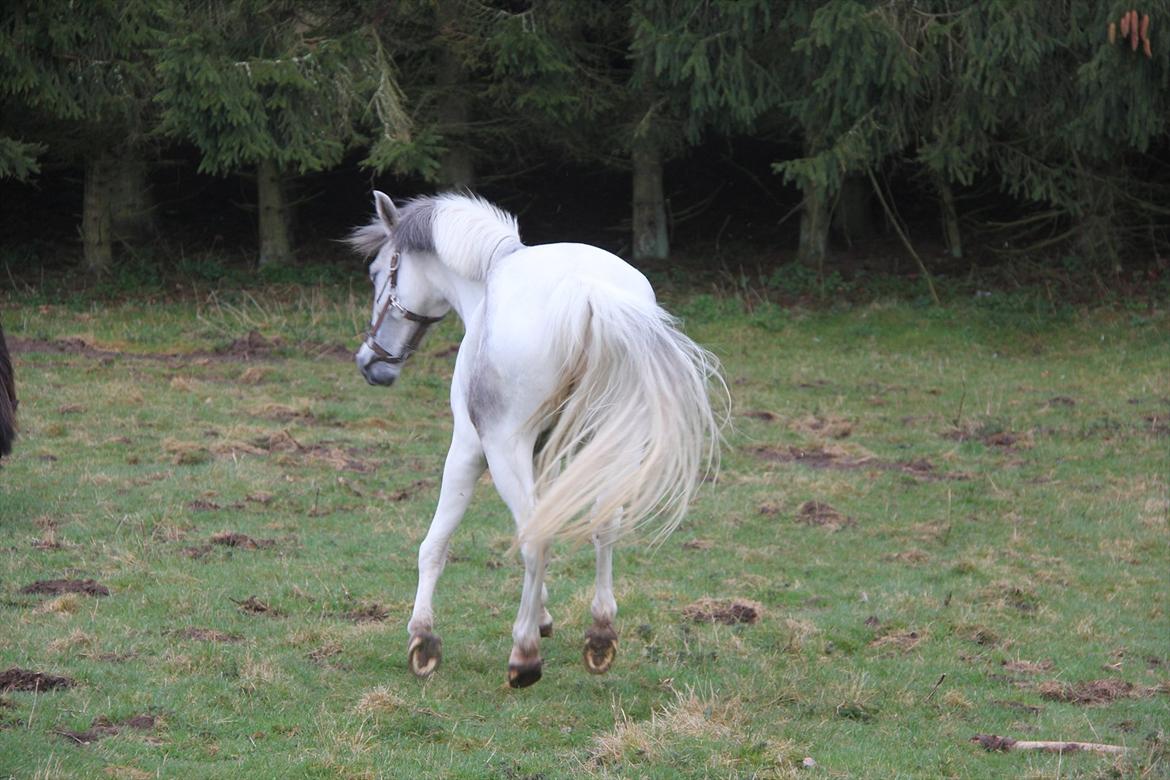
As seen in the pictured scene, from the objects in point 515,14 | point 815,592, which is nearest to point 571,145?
point 515,14

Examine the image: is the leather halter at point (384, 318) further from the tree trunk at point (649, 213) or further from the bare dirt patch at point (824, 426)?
the tree trunk at point (649, 213)

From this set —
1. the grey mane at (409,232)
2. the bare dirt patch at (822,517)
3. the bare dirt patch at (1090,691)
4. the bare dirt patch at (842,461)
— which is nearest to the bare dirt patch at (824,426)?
the bare dirt patch at (842,461)

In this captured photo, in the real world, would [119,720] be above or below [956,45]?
below

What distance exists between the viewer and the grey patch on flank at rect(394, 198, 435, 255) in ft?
18.2

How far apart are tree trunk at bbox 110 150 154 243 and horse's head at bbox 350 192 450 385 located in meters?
13.7

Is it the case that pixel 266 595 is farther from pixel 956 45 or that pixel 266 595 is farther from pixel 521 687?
pixel 956 45

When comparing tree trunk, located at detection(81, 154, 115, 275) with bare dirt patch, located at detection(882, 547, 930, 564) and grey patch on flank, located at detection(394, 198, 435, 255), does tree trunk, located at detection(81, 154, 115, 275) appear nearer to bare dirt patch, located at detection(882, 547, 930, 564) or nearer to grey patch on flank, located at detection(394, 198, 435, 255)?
bare dirt patch, located at detection(882, 547, 930, 564)

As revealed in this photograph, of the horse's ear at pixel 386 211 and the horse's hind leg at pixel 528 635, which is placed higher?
the horse's ear at pixel 386 211

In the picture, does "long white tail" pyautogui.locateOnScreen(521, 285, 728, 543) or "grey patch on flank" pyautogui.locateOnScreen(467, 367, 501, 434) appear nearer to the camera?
"long white tail" pyautogui.locateOnScreen(521, 285, 728, 543)

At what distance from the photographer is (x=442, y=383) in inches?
490

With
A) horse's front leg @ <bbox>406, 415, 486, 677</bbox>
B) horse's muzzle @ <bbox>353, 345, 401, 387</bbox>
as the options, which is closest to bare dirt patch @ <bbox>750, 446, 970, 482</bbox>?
horse's muzzle @ <bbox>353, 345, 401, 387</bbox>

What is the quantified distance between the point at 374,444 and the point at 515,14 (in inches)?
312

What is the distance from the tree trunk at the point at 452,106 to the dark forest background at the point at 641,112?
44mm

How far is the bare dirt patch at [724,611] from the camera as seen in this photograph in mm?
6301
